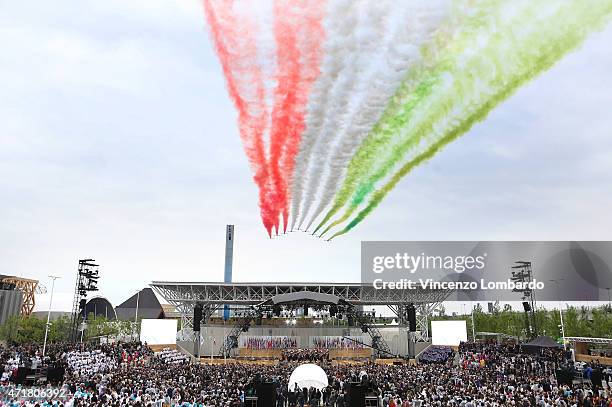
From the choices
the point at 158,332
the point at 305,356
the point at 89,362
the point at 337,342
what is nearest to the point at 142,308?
the point at 158,332

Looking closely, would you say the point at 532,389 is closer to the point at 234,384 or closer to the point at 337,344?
the point at 234,384

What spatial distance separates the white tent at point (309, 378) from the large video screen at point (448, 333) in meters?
33.7

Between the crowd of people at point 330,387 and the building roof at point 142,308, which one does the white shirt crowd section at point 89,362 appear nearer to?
the crowd of people at point 330,387

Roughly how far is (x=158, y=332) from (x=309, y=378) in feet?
113

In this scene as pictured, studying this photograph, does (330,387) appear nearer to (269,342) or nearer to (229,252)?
(269,342)

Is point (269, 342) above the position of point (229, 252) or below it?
below

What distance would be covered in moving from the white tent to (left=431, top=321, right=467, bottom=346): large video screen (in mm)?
33740

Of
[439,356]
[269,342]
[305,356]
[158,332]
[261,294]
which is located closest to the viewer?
[439,356]

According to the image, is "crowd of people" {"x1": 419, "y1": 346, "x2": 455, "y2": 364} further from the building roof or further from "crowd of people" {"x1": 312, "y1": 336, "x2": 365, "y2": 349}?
the building roof

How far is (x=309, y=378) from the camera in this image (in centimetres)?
2372

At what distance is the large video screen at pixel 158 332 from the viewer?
5247 centimetres

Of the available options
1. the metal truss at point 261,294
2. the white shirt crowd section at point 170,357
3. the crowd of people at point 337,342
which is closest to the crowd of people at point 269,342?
the crowd of people at point 337,342

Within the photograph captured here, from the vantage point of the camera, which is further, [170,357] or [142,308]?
[142,308]

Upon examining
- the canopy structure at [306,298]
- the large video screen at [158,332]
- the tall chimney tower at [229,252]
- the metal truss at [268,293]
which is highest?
the tall chimney tower at [229,252]
